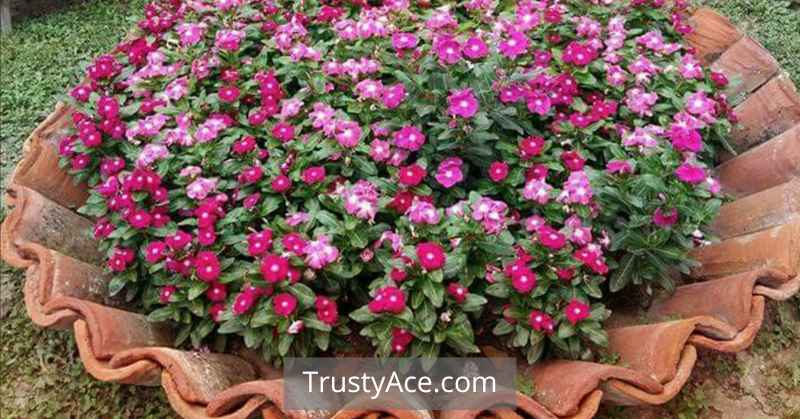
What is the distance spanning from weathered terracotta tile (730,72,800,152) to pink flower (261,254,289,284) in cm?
195

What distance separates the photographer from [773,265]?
2.16 meters

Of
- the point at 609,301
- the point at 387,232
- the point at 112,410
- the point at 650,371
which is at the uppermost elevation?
the point at 387,232

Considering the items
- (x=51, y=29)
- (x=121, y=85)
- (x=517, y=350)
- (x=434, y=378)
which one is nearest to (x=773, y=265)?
(x=517, y=350)

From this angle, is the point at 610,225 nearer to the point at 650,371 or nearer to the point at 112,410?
the point at 650,371

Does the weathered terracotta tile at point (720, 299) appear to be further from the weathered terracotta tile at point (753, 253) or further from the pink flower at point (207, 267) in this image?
the pink flower at point (207, 267)

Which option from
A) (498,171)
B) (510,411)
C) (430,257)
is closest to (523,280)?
(430,257)

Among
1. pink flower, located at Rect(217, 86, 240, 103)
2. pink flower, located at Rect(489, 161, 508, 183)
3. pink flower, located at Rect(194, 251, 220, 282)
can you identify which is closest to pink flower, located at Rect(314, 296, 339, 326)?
pink flower, located at Rect(194, 251, 220, 282)

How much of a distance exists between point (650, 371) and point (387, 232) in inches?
33.9

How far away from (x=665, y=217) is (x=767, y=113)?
101 cm

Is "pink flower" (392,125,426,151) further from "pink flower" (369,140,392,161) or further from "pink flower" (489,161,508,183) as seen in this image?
"pink flower" (489,161,508,183)

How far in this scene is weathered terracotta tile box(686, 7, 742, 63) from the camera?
323cm

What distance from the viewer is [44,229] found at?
2.37 metres

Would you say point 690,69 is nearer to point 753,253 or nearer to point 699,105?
point 699,105

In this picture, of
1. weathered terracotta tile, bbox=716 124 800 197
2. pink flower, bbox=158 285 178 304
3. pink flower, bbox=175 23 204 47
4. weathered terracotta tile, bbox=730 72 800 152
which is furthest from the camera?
pink flower, bbox=175 23 204 47
